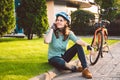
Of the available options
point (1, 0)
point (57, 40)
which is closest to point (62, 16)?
point (57, 40)

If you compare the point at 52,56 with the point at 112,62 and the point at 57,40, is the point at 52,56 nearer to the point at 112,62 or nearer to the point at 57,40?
the point at 57,40

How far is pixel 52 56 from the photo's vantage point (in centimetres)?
835

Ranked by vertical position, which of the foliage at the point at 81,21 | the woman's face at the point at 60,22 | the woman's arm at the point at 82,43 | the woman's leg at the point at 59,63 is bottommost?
the foliage at the point at 81,21

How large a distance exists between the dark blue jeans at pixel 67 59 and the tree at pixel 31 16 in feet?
26.9

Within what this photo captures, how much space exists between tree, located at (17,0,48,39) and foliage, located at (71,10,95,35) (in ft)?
27.6

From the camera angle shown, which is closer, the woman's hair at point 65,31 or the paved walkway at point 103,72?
the paved walkway at point 103,72

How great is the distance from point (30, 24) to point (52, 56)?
27.5ft

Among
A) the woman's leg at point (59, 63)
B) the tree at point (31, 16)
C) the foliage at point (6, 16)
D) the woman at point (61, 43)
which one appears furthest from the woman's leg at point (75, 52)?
the tree at point (31, 16)

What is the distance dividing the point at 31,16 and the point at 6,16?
1.70m

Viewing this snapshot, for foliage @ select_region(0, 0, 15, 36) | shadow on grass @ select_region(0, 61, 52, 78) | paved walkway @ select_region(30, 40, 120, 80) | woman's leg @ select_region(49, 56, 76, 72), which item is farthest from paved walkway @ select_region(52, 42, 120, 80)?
foliage @ select_region(0, 0, 15, 36)

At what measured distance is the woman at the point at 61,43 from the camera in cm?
815

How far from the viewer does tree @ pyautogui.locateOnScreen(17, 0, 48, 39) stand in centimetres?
1656

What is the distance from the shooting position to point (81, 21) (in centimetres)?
2522

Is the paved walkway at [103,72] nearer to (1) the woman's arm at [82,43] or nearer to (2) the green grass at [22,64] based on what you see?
(2) the green grass at [22,64]
